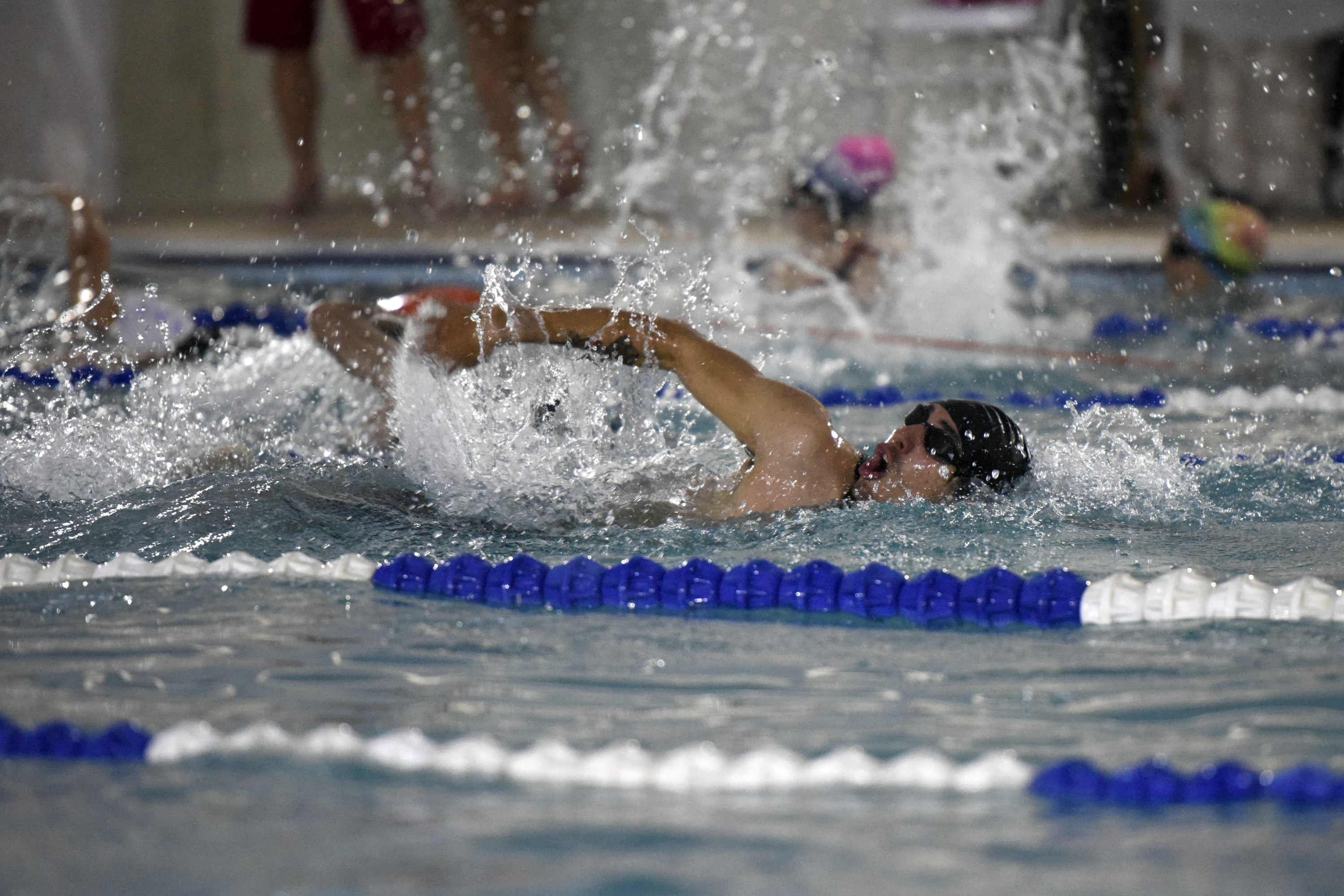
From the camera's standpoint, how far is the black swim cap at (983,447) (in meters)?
2.59

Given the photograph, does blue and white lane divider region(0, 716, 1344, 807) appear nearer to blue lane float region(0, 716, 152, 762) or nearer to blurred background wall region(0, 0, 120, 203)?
blue lane float region(0, 716, 152, 762)

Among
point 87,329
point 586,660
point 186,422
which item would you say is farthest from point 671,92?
point 586,660

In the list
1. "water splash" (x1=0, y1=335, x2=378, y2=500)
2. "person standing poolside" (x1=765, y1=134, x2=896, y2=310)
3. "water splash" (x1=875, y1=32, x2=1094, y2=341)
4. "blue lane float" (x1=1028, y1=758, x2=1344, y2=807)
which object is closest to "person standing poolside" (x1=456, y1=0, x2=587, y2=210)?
"water splash" (x1=875, y1=32, x2=1094, y2=341)

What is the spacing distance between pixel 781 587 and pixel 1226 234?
3646 mm

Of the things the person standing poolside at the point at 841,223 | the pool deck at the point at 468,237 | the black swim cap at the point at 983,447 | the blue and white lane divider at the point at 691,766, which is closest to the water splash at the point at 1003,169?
the pool deck at the point at 468,237

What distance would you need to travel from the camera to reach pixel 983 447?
2590 mm

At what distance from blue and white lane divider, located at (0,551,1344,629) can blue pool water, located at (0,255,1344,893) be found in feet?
0.16

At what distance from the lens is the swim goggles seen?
258 cm

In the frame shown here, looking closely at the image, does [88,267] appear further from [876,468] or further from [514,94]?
[514,94]

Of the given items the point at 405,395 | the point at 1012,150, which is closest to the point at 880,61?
the point at 1012,150

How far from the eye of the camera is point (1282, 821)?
56.9 inches

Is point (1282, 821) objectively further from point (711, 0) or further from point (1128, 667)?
point (711, 0)

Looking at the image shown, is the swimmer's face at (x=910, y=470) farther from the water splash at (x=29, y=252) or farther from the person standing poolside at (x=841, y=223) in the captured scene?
the water splash at (x=29, y=252)

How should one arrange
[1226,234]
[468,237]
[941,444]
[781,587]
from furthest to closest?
[468,237] < [1226,234] < [941,444] < [781,587]
